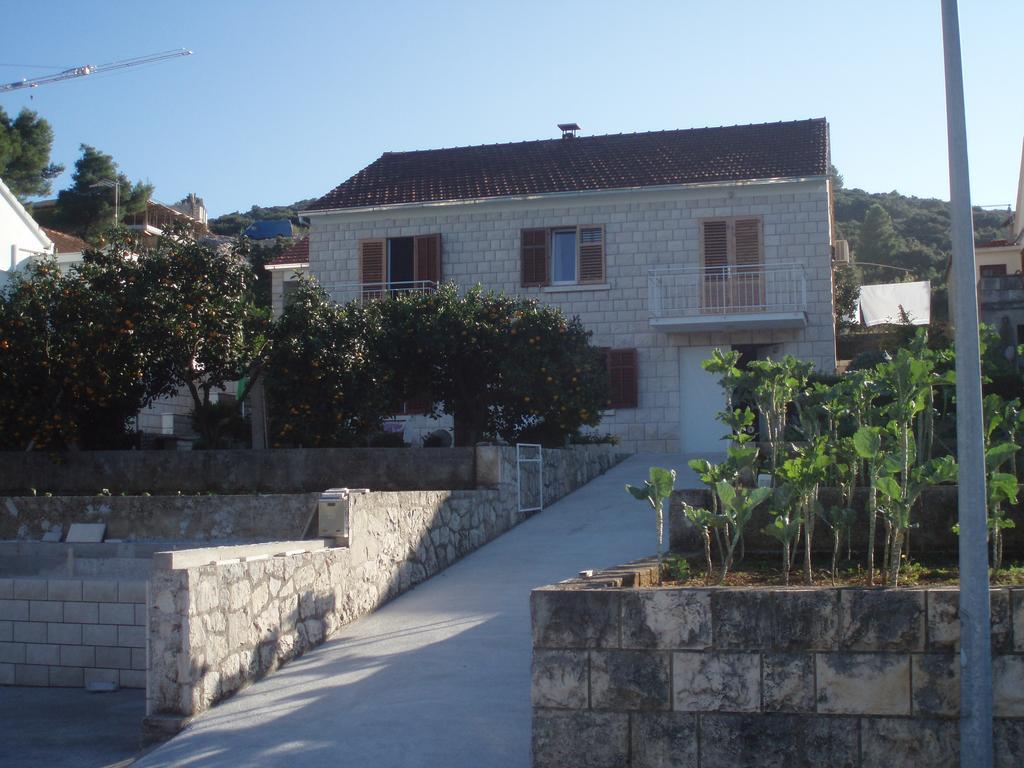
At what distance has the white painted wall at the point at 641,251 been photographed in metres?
21.6

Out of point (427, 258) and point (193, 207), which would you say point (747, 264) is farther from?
point (193, 207)

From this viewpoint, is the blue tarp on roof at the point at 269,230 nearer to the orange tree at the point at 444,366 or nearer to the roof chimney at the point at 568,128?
the roof chimney at the point at 568,128

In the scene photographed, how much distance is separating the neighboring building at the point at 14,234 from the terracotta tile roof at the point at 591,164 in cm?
711

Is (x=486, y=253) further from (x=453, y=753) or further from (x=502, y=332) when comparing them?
(x=453, y=753)

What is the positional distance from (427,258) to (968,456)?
759 inches

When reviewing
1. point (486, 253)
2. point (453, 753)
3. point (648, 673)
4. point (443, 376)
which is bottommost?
point (453, 753)

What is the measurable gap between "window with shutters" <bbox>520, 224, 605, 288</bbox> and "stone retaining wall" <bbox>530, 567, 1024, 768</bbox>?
1766 centimetres

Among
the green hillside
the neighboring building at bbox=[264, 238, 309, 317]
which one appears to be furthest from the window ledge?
the green hillside

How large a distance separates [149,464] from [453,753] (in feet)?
27.8

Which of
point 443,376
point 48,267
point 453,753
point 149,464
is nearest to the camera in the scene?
point 453,753

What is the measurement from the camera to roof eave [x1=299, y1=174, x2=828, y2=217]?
21688 millimetres

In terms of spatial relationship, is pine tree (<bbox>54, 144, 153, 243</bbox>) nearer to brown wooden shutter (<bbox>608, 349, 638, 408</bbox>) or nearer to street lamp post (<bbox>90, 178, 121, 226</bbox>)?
street lamp post (<bbox>90, 178, 121, 226</bbox>)

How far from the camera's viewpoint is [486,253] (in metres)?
23.5

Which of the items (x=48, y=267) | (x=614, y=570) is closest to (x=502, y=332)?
(x=48, y=267)
